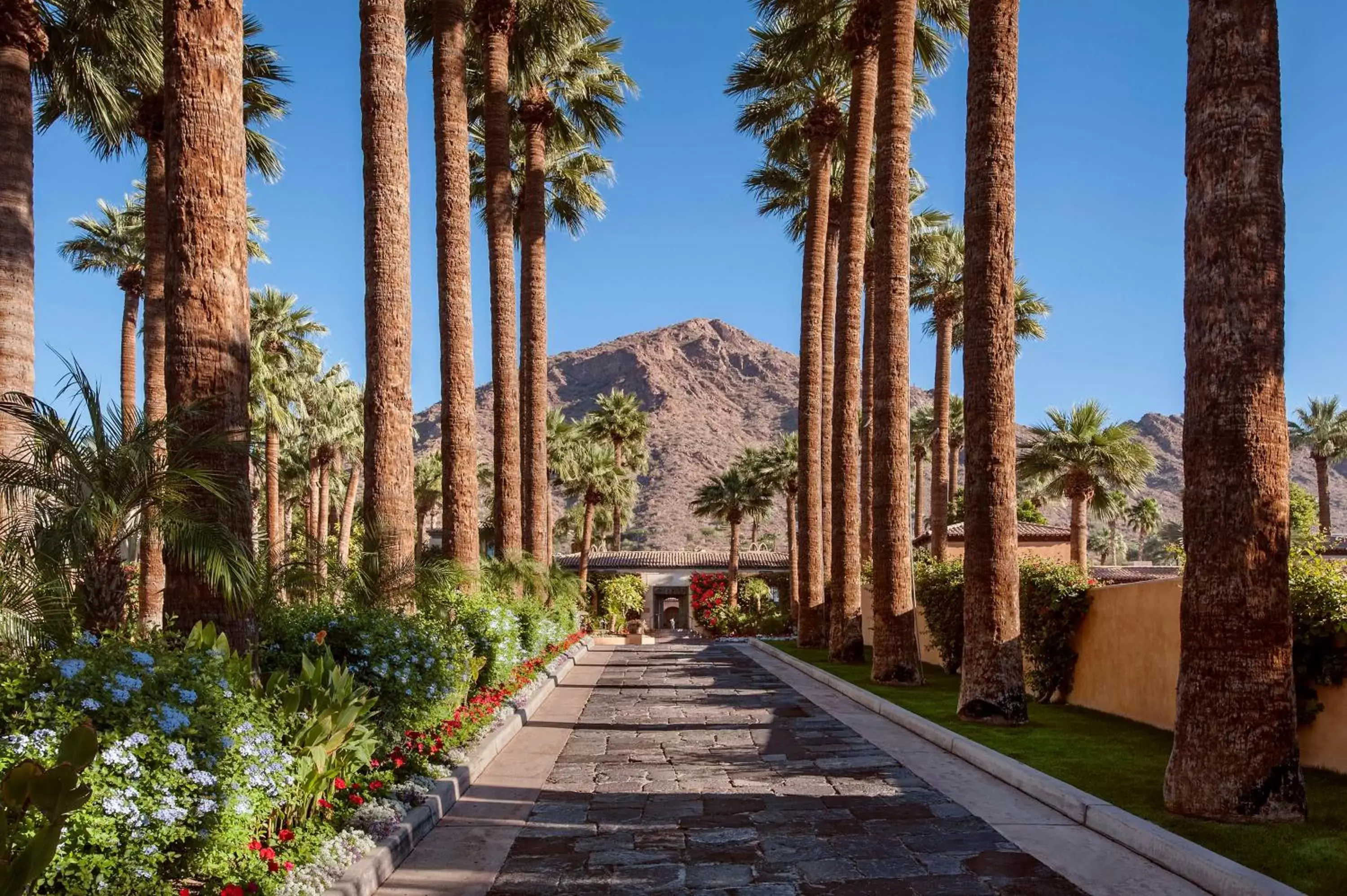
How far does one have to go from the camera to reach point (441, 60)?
17594 mm

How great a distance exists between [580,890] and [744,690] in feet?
40.6

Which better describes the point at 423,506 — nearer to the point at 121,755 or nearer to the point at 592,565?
the point at 592,565

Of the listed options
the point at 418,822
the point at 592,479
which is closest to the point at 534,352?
the point at 418,822

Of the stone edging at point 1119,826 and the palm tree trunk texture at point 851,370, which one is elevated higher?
the palm tree trunk texture at point 851,370

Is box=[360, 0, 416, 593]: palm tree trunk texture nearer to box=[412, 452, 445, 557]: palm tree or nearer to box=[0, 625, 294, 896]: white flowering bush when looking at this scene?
box=[0, 625, 294, 896]: white flowering bush

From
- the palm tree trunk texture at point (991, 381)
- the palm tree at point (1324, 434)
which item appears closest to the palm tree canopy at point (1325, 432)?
the palm tree at point (1324, 434)

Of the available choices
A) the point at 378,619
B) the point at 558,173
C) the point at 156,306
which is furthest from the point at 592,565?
the point at 378,619

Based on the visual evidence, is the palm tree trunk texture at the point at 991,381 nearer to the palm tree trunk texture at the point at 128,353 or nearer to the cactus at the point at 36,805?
the cactus at the point at 36,805

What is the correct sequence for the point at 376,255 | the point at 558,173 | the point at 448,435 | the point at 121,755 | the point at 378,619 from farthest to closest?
1. the point at 558,173
2. the point at 448,435
3. the point at 376,255
4. the point at 378,619
5. the point at 121,755

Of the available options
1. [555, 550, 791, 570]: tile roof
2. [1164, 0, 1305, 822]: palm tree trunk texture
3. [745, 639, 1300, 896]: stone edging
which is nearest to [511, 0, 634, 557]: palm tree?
[745, 639, 1300, 896]: stone edging

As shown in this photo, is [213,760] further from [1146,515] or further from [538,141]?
[1146,515]

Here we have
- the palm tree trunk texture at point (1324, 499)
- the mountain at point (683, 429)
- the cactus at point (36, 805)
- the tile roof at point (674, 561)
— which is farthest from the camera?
the mountain at point (683, 429)

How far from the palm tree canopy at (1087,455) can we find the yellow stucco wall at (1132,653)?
70.2ft

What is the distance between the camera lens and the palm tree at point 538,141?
939 inches
